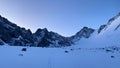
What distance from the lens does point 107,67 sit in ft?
63.1

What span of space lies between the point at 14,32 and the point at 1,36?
15.3 metres

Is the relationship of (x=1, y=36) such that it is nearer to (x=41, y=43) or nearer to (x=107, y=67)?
(x=41, y=43)

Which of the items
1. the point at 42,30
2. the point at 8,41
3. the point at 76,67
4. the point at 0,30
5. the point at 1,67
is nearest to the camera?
the point at 1,67

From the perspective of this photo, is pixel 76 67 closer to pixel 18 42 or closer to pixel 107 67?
pixel 107 67

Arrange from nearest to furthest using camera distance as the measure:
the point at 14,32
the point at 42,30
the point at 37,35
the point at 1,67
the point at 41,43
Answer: the point at 1,67
the point at 14,32
the point at 41,43
the point at 37,35
the point at 42,30

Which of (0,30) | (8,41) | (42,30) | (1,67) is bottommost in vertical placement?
(1,67)

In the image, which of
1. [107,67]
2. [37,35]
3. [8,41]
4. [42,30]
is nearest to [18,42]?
[8,41]

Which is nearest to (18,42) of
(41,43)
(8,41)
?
(8,41)

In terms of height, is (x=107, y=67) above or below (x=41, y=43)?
below

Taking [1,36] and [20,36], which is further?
[20,36]

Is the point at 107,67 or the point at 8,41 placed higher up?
the point at 8,41

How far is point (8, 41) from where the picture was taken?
10206cm

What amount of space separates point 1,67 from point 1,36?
299ft

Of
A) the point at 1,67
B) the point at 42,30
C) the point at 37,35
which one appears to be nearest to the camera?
the point at 1,67
